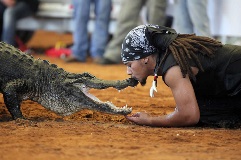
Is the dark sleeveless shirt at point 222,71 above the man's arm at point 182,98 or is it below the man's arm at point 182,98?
above

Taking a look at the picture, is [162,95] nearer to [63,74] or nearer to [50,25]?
[63,74]

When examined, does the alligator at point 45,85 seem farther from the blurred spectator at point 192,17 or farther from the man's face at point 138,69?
the blurred spectator at point 192,17

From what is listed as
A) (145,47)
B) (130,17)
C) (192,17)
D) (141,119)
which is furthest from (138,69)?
(130,17)

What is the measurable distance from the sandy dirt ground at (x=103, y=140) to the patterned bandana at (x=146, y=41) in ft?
2.11

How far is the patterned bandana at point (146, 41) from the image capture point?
451 centimetres

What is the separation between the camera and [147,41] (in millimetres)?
4512

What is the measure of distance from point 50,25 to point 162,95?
5.48 metres

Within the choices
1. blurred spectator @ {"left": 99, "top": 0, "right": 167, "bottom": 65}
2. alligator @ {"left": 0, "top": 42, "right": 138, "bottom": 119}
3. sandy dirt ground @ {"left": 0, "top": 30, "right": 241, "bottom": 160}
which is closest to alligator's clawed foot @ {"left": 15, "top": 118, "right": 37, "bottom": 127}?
sandy dirt ground @ {"left": 0, "top": 30, "right": 241, "bottom": 160}

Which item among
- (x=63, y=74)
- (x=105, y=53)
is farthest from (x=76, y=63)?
(x=63, y=74)

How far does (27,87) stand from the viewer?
5.11 meters

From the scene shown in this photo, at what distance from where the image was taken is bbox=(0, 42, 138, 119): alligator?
16.5 ft

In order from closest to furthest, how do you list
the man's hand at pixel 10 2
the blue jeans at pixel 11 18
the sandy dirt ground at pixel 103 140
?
the sandy dirt ground at pixel 103 140
the man's hand at pixel 10 2
the blue jeans at pixel 11 18

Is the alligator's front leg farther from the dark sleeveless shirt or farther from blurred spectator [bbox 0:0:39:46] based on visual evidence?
blurred spectator [bbox 0:0:39:46]

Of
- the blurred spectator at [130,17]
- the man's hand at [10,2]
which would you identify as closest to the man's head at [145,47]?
the blurred spectator at [130,17]
